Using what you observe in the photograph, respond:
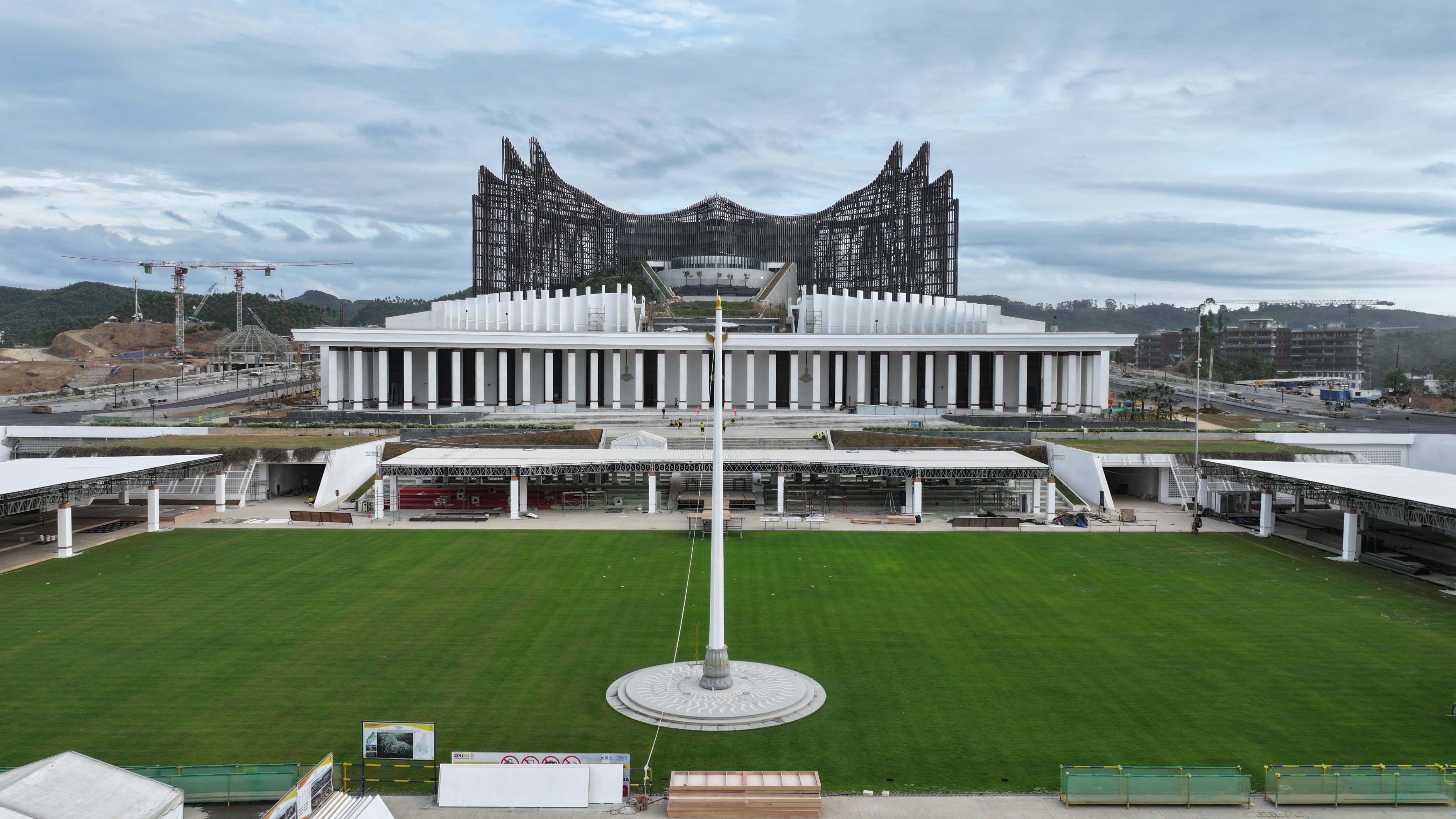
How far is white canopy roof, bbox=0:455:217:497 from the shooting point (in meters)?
34.2

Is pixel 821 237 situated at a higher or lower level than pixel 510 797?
higher

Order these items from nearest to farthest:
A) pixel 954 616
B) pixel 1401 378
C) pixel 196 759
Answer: pixel 196 759 → pixel 954 616 → pixel 1401 378

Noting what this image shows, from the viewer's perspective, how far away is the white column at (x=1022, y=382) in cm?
8069

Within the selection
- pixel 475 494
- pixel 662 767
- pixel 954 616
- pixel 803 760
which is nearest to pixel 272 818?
pixel 662 767

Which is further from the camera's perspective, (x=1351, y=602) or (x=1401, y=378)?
(x=1401, y=378)

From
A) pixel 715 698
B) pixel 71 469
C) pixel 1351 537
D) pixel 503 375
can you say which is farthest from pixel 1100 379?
pixel 71 469

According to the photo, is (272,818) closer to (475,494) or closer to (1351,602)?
A: (1351,602)

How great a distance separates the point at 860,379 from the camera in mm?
78375

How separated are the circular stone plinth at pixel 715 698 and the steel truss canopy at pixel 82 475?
84.3 ft

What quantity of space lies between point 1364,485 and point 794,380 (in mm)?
47814

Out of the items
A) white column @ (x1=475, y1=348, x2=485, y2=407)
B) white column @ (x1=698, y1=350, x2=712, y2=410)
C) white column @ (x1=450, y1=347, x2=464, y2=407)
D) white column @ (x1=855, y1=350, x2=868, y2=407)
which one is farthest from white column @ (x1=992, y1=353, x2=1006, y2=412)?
white column @ (x1=450, y1=347, x2=464, y2=407)

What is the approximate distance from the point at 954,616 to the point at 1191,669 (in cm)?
676

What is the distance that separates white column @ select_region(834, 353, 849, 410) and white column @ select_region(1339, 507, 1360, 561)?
153ft

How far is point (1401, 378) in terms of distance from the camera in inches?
4909
